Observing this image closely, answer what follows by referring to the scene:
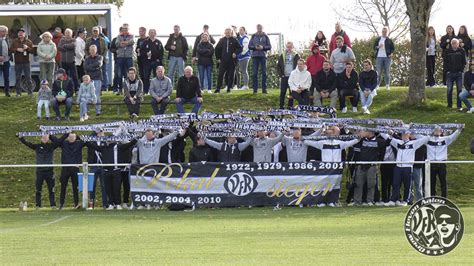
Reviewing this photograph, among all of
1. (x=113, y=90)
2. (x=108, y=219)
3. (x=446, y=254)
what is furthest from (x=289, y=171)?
(x=113, y=90)

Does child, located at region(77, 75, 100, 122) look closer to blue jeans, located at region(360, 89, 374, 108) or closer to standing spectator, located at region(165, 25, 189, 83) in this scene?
standing spectator, located at region(165, 25, 189, 83)

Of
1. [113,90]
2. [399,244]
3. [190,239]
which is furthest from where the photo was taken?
[113,90]

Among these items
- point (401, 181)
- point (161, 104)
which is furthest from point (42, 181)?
point (401, 181)

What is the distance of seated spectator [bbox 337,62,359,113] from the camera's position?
3275cm

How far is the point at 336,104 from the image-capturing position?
115 feet

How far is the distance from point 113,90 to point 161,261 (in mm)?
22184

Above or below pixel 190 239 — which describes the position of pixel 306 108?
above

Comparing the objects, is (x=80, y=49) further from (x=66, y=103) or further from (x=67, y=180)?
(x=67, y=180)

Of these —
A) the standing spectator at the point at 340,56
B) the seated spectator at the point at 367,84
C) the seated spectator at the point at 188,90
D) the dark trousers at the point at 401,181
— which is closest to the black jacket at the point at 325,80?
the seated spectator at the point at 367,84

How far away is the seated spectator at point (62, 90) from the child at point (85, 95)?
33 centimetres

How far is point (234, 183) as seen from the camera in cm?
2539

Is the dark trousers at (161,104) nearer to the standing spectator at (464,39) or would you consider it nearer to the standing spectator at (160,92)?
the standing spectator at (160,92)

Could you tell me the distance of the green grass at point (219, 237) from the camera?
16109 mm

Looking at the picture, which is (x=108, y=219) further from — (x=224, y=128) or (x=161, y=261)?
(x=161, y=261)
